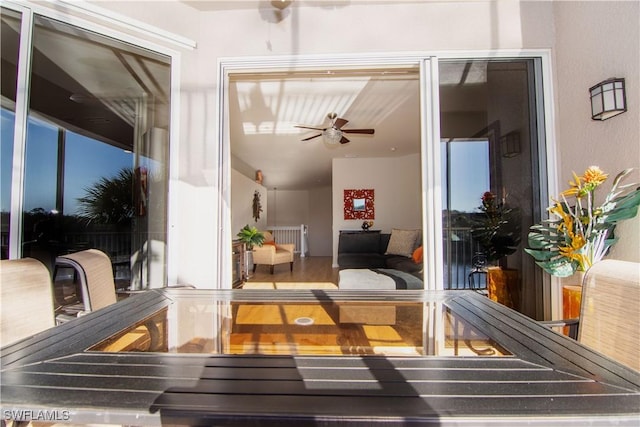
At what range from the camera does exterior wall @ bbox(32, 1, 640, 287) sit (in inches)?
86.3

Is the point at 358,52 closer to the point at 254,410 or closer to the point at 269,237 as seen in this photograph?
the point at 254,410

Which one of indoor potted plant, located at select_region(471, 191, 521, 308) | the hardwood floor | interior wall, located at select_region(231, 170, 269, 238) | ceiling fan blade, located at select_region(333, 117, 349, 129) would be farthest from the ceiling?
the hardwood floor

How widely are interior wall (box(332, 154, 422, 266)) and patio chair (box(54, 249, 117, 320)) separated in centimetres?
538

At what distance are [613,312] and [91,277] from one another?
2108 mm

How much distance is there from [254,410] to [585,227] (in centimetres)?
213

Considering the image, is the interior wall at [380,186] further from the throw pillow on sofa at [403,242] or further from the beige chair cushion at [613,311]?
the beige chair cushion at [613,311]

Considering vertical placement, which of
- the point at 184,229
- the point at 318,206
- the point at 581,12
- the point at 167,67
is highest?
the point at 581,12

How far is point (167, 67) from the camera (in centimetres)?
226

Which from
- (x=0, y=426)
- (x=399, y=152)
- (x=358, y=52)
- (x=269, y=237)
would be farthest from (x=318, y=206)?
(x=0, y=426)

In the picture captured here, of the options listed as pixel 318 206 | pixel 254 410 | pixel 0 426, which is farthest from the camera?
pixel 318 206

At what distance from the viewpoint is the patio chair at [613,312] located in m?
0.88

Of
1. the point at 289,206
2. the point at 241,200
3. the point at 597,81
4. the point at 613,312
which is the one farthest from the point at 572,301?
the point at 289,206

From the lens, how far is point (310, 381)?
597 millimetres

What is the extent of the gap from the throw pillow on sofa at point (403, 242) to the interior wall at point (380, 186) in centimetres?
106
